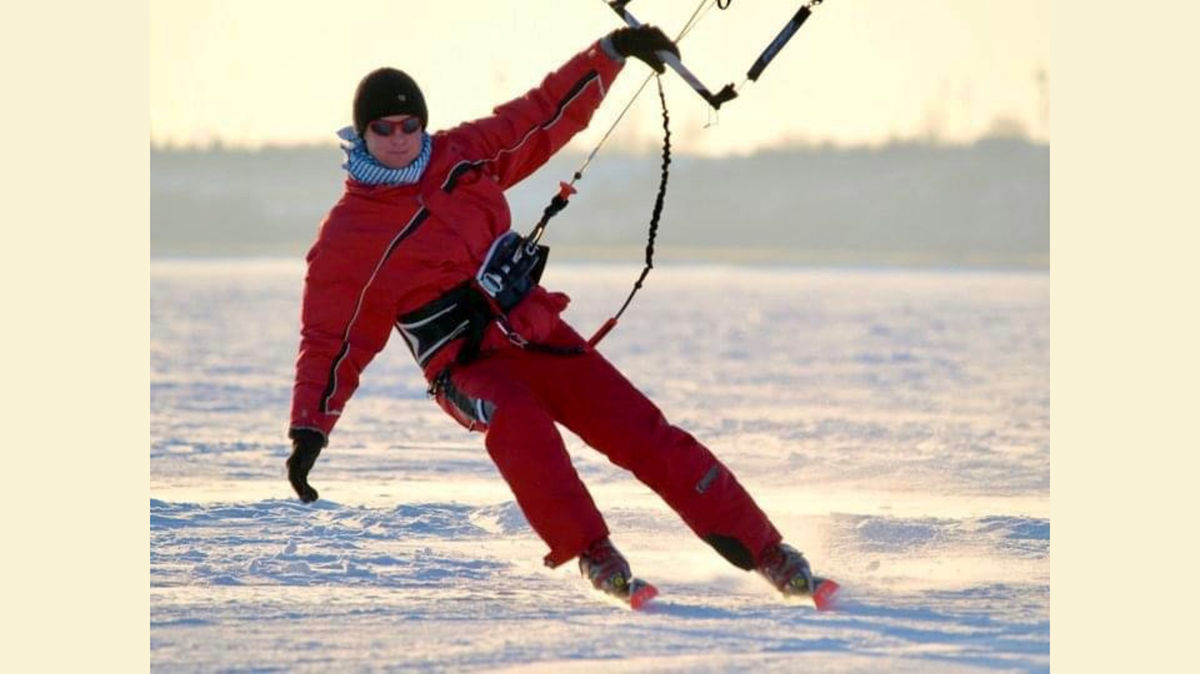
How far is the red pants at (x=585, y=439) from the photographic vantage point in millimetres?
4473

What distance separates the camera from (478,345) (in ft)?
15.6

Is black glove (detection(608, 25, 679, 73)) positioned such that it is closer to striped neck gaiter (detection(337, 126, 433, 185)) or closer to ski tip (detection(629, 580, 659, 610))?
striped neck gaiter (detection(337, 126, 433, 185))

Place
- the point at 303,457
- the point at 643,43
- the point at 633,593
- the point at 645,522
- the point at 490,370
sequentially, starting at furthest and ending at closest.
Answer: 1. the point at 645,522
2. the point at 643,43
3. the point at 490,370
4. the point at 303,457
5. the point at 633,593

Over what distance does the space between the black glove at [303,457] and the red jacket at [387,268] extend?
23mm

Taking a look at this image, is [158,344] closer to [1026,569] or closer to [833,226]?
[1026,569]

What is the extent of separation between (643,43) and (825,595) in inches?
58.1

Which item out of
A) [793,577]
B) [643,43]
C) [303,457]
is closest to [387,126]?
[643,43]

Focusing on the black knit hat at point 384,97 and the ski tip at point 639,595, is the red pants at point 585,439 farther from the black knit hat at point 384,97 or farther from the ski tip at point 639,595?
the black knit hat at point 384,97

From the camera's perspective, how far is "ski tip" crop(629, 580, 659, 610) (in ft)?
14.5

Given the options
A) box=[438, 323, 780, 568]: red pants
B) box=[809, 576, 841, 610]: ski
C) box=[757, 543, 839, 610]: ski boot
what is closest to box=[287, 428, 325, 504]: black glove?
box=[438, 323, 780, 568]: red pants

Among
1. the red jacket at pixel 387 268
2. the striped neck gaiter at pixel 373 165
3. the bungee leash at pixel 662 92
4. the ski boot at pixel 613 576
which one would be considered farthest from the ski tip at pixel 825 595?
the striped neck gaiter at pixel 373 165

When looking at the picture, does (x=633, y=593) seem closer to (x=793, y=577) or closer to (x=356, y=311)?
(x=793, y=577)

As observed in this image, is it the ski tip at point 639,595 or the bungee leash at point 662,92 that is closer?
the ski tip at point 639,595
